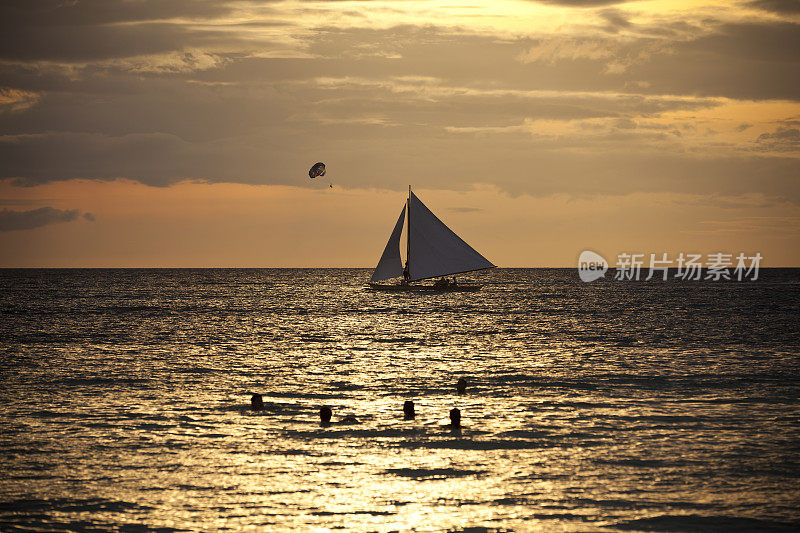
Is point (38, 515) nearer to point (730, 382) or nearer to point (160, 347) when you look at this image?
point (730, 382)

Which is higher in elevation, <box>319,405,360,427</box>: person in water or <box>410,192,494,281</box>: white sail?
<box>410,192,494,281</box>: white sail

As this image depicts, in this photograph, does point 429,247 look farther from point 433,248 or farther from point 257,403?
point 257,403

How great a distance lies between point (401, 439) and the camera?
23359 mm

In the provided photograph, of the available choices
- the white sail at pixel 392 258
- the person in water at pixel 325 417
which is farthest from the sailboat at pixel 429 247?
the person in water at pixel 325 417

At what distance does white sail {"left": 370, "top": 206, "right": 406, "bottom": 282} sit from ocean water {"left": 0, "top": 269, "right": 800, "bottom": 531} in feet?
185

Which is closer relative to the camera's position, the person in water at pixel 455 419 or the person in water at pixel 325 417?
the person in water at pixel 455 419

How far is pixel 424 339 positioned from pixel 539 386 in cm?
2605

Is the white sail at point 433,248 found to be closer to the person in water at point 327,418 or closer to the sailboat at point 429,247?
the sailboat at point 429,247

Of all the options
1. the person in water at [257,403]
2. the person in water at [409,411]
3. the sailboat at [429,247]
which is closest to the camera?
the person in water at [409,411]

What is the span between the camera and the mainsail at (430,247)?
106 meters

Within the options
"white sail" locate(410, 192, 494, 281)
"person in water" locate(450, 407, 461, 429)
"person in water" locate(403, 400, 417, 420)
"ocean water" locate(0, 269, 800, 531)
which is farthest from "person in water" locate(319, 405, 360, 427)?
"white sail" locate(410, 192, 494, 281)

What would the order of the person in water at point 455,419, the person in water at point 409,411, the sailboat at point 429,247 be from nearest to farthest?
the person in water at point 455,419 → the person in water at point 409,411 → the sailboat at point 429,247

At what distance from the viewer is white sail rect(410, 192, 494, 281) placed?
10650cm

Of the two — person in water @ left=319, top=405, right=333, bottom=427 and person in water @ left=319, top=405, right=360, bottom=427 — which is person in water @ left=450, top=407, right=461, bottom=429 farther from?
person in water @ left=319, top=405, right=333, bottom=427
